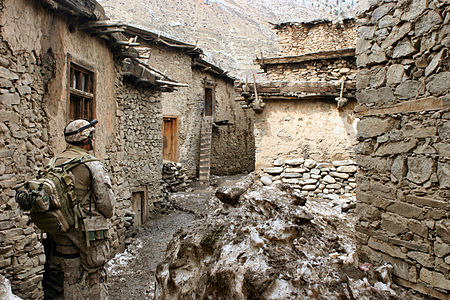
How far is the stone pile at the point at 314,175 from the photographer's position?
6.53 m

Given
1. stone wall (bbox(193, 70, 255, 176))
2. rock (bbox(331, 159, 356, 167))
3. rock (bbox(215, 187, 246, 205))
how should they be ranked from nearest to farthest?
rock (bbox(215, 187, 246, 205))
rock (bbox(331, 159, 356, 167))
stone wall (bbox(193, 70, 255, 176))

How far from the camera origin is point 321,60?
947 centimetres

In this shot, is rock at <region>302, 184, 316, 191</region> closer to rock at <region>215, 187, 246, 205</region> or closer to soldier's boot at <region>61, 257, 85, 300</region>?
rock at <region>215, 187, 246, 205</region>

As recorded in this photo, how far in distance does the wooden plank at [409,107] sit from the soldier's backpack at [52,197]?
281 cm

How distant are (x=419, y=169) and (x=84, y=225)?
314cm

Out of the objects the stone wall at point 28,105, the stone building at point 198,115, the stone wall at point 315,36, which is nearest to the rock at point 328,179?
the stone wall at point 28,105

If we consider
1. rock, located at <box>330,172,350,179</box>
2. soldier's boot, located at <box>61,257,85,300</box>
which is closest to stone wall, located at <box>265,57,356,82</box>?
rock, located at <box>330,172,350,179</box>

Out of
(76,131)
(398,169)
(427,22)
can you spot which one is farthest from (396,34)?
(76,131)

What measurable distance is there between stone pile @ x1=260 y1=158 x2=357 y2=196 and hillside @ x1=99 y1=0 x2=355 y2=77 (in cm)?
1260

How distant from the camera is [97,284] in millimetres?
3334

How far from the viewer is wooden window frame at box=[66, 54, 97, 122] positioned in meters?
4.87

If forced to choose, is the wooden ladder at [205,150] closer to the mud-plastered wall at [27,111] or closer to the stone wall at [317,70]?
the stone wall at [317,70]

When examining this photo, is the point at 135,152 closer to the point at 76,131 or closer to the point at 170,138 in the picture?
the point at 170,138

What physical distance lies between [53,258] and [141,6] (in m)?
21.9
